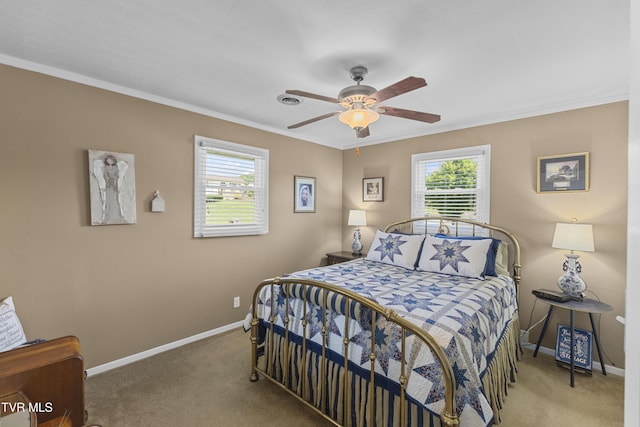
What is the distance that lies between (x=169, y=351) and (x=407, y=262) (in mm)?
2461

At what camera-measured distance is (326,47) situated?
6.22 feet

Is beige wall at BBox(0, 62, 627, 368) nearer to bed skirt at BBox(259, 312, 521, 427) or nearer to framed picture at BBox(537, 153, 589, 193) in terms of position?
framed picture at BBox(537, 153, 589, 193)

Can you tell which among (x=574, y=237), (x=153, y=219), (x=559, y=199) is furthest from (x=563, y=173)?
(x=153, y=219)

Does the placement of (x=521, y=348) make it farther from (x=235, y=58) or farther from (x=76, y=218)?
(x=76, y=218)

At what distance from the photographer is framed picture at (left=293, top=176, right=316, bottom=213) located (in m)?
3.95

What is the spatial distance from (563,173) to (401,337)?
2439 millimetres

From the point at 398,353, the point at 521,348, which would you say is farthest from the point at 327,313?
the point at 521,348

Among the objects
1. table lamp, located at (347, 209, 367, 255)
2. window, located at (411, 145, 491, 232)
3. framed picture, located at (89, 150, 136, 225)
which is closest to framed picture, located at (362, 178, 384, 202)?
table lamp, located at (347, 209, 367, 255)

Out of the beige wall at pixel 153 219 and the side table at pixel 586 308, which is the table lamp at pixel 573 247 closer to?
the side table at pixel 586 308

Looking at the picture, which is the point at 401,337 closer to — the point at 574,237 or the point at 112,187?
the point at 574,237

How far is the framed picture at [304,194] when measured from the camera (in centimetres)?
395

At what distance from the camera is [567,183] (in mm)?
2729

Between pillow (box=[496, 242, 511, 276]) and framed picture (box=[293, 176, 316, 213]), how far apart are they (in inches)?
91.2

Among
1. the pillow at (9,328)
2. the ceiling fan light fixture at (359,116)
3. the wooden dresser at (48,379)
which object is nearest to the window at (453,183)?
the ceiling fan light fixture at (359,116)
